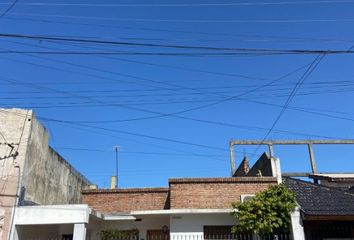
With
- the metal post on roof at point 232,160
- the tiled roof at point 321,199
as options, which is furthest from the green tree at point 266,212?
the metal post on roof at point 232,160

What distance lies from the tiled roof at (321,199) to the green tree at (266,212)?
2.72 ft

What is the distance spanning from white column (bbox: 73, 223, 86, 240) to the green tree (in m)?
5.89

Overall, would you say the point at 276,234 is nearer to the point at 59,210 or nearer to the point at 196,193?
the point at 196,193

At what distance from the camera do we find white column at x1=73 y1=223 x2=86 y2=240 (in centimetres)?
1527

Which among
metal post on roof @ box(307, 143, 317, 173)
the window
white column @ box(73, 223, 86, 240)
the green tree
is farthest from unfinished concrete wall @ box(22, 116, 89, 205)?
metal post on roof @ box(307, 143, 317, 173)

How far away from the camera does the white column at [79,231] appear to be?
15266 mm

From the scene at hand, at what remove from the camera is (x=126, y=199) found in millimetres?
19453

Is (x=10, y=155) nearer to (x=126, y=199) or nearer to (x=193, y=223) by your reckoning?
(x=126, y=199)

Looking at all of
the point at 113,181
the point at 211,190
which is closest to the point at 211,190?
the point at 211,190

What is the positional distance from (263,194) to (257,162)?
19.1 feet

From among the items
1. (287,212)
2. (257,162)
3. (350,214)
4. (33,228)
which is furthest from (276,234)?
(33,228)

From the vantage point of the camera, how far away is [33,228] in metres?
17.0

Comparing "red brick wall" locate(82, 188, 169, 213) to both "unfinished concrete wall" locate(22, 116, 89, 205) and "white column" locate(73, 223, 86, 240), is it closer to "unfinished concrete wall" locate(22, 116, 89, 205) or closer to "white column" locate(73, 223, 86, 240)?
"unfinished concrete wall" locate(22, 116, 89, 205)

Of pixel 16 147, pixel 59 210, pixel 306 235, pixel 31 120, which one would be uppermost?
pixel 31 120
